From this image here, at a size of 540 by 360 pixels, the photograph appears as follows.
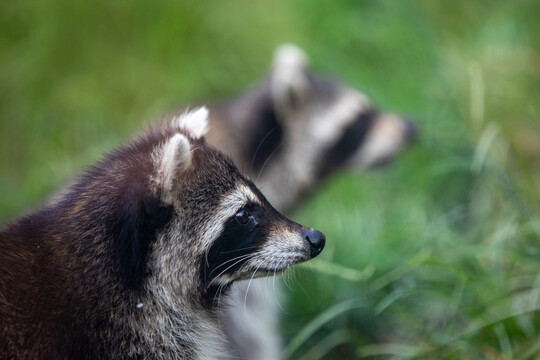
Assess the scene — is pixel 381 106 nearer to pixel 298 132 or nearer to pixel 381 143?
pixel 381 143

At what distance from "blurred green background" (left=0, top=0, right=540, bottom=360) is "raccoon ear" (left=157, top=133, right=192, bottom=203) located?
154 cm

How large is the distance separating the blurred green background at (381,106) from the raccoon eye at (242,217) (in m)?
1.24

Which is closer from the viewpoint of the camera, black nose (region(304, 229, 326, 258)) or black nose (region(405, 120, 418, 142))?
black nose (region(304, 229, 326, 258))

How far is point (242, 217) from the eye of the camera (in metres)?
3.31

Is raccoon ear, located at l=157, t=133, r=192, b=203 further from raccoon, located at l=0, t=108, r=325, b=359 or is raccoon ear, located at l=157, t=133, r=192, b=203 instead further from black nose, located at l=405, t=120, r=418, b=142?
black nose, located at l=405, t=120, r=418, b=142

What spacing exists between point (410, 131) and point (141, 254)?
3.80 m

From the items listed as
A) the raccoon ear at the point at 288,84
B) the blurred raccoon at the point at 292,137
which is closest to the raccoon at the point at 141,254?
the blurred raccoon at the point at 292,137

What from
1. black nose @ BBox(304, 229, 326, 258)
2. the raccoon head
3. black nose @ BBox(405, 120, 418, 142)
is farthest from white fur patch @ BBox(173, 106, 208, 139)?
black nose @ BBox(405, 120, 418, 142)

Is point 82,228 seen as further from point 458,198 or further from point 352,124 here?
point 458,198

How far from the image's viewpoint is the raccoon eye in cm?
330

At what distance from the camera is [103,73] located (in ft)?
27.1

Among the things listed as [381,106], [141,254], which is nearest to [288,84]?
[381,106]

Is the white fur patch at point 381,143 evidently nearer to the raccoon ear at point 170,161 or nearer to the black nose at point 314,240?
the black nose at point 314,240

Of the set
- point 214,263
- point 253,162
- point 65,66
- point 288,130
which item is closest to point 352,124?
point 288,130
